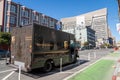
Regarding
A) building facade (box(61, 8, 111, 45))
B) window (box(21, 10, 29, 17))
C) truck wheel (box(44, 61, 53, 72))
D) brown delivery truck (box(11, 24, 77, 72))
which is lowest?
truck wheel (box(44, 61, 53, 72))

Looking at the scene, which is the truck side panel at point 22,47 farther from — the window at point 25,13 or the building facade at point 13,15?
the window at point 25,13

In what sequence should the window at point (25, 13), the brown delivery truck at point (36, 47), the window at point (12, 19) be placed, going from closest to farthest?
the brown delivery truck at point (36, 47) → the window at point (12, 19) → the window at point (25, 13)

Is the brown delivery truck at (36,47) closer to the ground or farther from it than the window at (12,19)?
closer to the ground

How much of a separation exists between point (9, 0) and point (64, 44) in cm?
3400

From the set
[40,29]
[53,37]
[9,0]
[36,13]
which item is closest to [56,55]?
[53,37]

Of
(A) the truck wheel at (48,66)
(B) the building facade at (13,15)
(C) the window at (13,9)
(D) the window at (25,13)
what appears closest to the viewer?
(A) the truck wheel at (48,66)

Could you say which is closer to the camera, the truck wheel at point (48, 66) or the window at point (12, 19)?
the truck wheel at point (48, 66)

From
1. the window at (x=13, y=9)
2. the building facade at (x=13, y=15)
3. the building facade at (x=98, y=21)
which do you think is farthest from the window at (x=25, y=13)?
the building facade at (x=98, y=21)

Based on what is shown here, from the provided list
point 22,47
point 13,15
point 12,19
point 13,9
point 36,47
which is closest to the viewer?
point 36,47

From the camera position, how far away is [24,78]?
8.83 m

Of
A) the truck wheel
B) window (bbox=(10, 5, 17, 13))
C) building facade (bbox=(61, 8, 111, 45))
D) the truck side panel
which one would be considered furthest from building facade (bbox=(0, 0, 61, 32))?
building facade (bbox=(61, 8, 111, 45))

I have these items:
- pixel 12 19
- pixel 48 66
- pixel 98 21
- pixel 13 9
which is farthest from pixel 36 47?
pixel 98 21

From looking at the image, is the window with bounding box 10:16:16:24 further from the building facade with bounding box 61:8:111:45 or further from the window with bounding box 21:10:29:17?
the building facade with bounding box 61:8:111:45

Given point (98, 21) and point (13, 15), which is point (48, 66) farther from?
point (98, 21)
